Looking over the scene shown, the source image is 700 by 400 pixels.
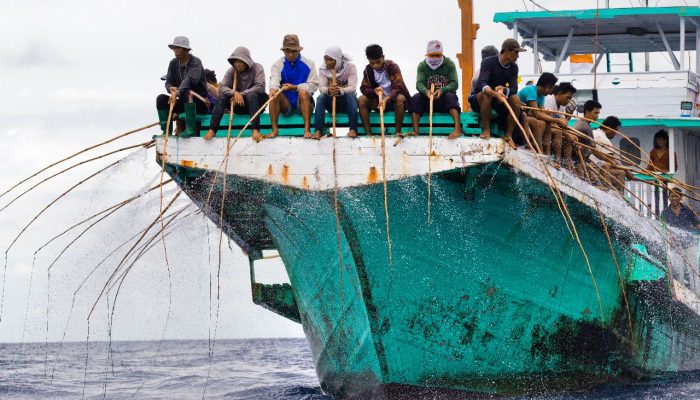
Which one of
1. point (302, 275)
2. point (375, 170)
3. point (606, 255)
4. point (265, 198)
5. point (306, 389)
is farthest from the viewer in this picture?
point (306, 389)

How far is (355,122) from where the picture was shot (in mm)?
11445

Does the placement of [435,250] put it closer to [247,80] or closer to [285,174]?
[285,174]

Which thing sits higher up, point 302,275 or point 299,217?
point 299,217

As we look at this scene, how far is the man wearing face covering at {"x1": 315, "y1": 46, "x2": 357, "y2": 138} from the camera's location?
37.5 ft

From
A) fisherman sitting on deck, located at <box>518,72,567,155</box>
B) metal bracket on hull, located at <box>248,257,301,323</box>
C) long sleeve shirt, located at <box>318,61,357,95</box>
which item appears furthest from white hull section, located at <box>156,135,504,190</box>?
metal bracket on hull, located at <box>248,257,301,323</box>

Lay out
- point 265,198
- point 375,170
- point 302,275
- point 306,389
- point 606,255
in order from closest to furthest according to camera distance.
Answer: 1. point 375,170
2. point 265,198
3. point 302,275
4. point 606,255
5. point 306,389

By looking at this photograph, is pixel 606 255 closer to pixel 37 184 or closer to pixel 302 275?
pixel 302 275

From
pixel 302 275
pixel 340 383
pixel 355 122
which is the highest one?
pixel 355 122

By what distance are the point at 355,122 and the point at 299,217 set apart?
1.31m

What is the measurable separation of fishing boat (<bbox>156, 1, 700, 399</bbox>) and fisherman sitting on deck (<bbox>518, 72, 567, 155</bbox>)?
1.45 ft

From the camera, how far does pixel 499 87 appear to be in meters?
11.4

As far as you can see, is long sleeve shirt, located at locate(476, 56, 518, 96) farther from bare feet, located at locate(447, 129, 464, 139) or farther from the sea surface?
the sea surface

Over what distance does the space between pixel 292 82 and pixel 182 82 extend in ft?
3.79

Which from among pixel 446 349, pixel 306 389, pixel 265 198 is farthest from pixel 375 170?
pixel 306 389
